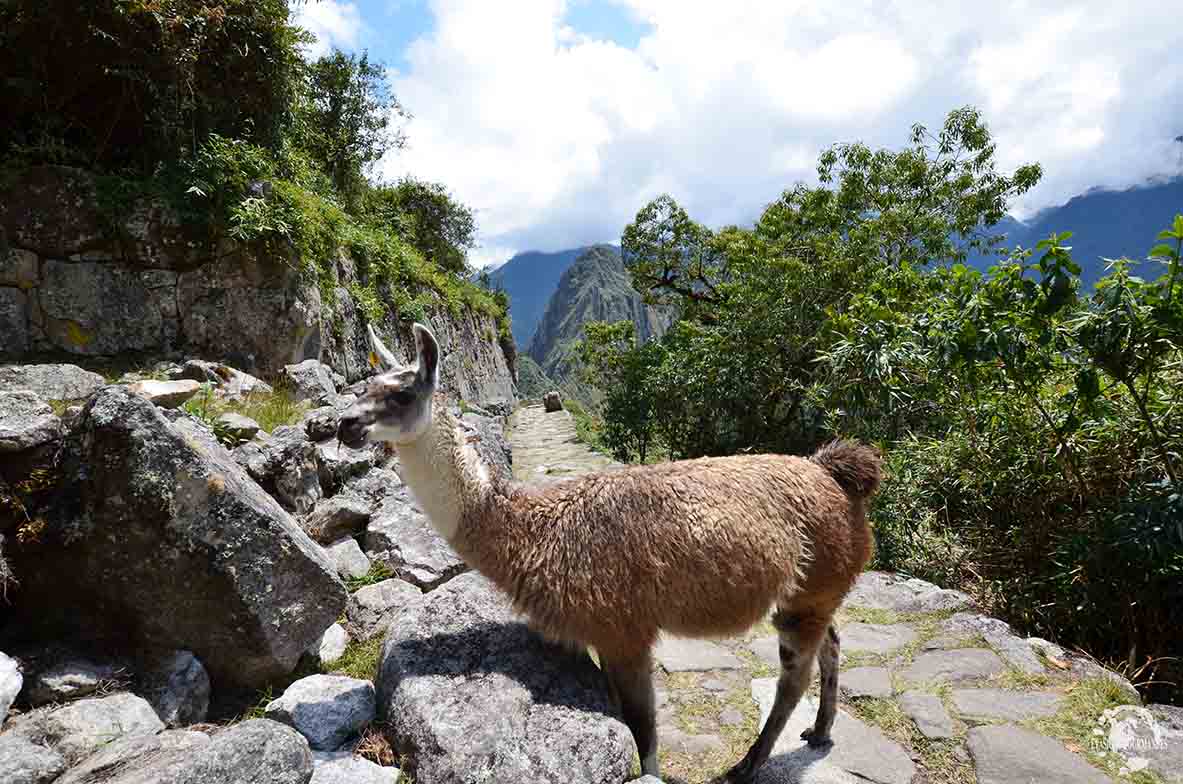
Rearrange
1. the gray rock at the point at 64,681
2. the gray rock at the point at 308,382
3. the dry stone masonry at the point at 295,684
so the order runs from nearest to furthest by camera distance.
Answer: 1. the dry stone masonry at the point at 295,684
2. the gray rock at the point at 64,681
3. the gray rock at the point at 308,382

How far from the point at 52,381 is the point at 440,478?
3.04m

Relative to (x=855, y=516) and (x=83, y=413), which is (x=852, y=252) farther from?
(x=83, y=413)

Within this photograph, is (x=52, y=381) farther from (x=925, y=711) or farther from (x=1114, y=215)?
(x=1114, y=215)

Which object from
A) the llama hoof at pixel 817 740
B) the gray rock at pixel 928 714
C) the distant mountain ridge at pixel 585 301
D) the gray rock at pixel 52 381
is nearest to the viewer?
the llama hoof at pixel 817 740

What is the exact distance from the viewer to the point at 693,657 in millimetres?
4488

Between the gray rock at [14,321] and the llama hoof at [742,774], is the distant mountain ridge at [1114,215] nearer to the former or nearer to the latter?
the llama hoof at [742,774]

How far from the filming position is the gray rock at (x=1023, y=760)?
10.4 feet

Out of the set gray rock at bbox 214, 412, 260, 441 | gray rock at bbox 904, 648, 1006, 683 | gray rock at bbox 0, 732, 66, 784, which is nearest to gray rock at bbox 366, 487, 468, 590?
gray rock at bbox 214, 412, 260, 441

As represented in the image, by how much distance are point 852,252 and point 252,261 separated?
29.3 ft

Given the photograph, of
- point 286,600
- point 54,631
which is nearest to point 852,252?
point 286,600

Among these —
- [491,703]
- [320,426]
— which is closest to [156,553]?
[491,703]

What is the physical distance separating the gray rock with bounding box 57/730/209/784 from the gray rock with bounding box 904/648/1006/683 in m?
4.19

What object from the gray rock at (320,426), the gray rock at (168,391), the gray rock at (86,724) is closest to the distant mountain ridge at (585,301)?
the gray rock at (320,426)
